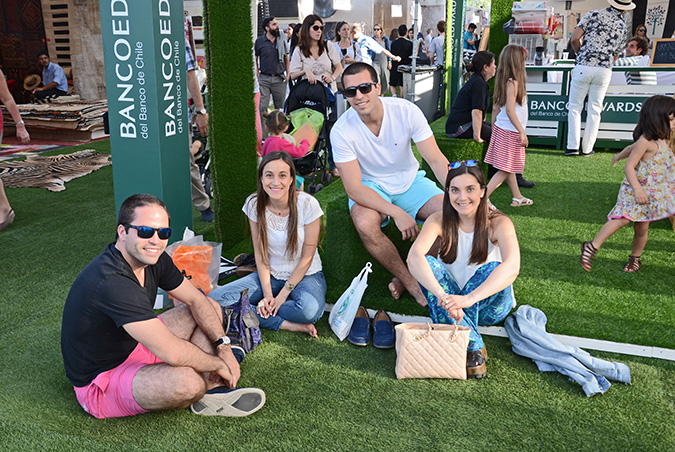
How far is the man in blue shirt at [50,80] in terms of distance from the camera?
38.2 feet

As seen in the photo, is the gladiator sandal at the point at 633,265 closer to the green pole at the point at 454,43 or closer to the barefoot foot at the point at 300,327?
the barefoot foot at the point at 300,327

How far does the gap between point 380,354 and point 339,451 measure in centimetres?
92

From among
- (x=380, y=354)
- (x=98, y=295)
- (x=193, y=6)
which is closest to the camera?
(x=98, y=295)

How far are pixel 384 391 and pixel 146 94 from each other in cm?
243

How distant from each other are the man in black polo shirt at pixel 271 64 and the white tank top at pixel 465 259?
23.1 ft

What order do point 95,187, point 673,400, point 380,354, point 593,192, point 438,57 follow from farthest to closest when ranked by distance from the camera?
point 438,57 → point 95,187 → point 593,192 → point 380,354 → point 673,400

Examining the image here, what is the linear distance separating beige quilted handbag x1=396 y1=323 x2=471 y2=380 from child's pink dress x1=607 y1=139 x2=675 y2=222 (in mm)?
2112

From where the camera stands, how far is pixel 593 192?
260 inches

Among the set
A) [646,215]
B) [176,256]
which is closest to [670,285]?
[646,215]

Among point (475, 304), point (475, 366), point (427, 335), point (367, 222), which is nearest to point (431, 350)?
point (427, 335)

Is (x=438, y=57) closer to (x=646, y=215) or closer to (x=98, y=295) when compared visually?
(x=646, y=215)

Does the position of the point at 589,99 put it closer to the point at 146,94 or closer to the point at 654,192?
the point at 654,192

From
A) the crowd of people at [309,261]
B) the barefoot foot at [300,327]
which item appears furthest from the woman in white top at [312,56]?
the barefoot foot at [300,327]

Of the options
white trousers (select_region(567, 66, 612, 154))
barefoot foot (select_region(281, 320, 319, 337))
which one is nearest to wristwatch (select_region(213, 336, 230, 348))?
barefoot foot (select_region(281, 320, 319, 337))
